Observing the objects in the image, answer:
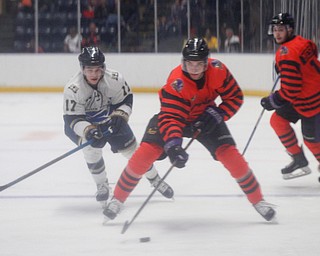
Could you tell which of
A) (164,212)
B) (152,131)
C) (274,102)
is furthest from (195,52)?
(274,102)

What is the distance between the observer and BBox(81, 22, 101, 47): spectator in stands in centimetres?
1272

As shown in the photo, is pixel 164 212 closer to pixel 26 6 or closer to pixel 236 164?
pixel 236 164

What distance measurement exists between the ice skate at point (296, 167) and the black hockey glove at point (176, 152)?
5.28 ft

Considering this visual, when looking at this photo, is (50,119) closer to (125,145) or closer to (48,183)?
(48,183)

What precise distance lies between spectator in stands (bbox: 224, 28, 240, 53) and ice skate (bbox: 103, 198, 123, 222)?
7549 mm

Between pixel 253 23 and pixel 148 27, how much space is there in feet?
5.28

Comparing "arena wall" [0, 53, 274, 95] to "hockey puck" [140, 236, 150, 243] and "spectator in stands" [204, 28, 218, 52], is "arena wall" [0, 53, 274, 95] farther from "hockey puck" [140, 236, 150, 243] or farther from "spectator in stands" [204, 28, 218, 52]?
"hockey puck" [140, 236, 150, 243]

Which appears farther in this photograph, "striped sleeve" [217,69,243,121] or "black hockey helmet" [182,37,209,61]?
"striped sleeve" [217,69,243,121]

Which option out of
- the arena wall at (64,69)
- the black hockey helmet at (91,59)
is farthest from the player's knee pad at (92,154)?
the arena wall at (64,69)

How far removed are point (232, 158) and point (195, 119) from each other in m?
0.26

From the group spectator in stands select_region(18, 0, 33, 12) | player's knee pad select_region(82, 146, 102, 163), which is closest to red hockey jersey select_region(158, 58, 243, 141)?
player's knee pad select_region(82, 146, 102, 163)

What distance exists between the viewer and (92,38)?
1274 centimetres

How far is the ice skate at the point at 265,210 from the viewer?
165 inches

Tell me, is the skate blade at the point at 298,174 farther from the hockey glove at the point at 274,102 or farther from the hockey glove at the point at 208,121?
the hockey glove at the point at 208,121
